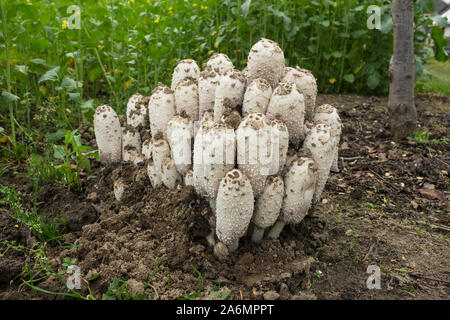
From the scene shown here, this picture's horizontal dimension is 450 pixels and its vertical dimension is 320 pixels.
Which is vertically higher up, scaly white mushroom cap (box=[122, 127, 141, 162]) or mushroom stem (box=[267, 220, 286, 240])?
scaly white mushroom cap (box=[122, 127, 141, 162])

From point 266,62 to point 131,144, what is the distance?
1055 millimetres

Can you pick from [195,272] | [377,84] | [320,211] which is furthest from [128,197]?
[377,84]

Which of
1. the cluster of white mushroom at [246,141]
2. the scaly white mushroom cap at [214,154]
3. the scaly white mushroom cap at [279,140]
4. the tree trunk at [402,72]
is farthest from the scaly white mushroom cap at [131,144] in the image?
the tree trunk at [402,72]

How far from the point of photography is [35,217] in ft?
7.25

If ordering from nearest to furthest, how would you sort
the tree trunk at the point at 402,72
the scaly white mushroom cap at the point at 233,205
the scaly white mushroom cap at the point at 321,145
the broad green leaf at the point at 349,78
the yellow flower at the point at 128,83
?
the scaly white mushroom cap at the point at 233,205
the scaly white mushroom cap at the point at 321,145
the tree trunk at the point at 402,72
the yellow flower at the point at 128,83
the broad green leaf at the point at 349,78

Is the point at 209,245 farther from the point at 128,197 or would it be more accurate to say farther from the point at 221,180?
the point at 128,197

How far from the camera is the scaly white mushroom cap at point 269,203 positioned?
5.55 feet

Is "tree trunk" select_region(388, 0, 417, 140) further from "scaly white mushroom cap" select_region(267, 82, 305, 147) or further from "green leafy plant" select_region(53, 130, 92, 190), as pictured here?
"green leafy plant" select_region(53, 130, 92, 190)

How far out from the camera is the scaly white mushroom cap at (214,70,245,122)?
185 centimetres

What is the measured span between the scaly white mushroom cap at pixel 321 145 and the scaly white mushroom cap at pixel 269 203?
231 millimetres

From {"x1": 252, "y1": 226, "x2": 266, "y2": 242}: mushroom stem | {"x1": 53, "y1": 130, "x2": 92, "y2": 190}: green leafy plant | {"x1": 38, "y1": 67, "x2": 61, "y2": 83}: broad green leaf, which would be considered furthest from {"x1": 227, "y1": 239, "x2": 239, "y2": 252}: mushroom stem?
{"x1": 38, "y1": 67, "x2": 61, "y2": 83}: broad green leaf

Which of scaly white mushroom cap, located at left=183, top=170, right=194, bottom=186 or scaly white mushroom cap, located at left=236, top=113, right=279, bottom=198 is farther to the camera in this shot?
scaly white mushroom cap, located at left=183, top=170, right=194, bottom=186

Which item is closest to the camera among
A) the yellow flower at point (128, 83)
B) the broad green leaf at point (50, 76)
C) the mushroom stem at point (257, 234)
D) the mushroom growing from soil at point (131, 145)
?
the mushroom stem at point (257, 234)

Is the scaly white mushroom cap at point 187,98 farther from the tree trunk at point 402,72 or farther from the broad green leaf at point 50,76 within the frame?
the tree trunk at point 402,72
